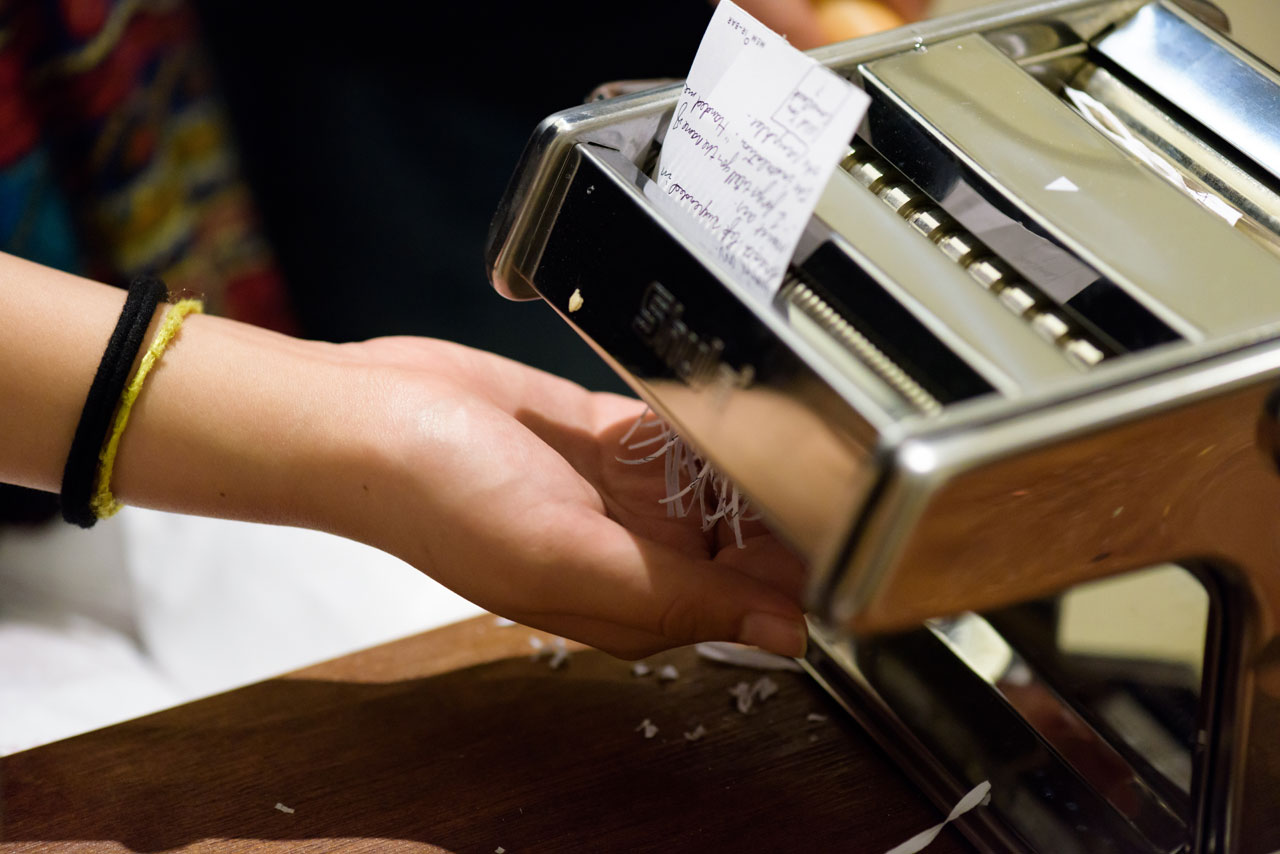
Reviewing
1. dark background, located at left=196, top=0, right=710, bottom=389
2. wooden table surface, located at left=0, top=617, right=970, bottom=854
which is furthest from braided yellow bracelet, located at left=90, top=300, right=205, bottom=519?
dark background, located at left=196, top=0, right=710, bottom=389

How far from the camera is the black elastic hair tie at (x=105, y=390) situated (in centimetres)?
54

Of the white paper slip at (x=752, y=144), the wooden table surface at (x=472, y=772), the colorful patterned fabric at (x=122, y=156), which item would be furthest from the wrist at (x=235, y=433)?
the colorful patterned fabric at (x=122, y=156)

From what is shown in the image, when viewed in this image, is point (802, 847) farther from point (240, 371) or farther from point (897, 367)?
point (240, 371)

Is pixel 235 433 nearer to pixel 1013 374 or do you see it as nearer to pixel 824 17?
pixel 1013 374

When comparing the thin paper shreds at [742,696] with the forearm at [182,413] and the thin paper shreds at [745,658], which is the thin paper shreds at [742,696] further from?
the forearm at [182,413]

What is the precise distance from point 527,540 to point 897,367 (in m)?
0.19

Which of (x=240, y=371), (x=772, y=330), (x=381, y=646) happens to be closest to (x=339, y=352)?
(x=240, y=371)

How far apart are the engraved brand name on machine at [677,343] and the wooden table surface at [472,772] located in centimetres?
22

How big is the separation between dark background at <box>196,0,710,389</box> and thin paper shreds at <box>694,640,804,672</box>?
1.75 ft

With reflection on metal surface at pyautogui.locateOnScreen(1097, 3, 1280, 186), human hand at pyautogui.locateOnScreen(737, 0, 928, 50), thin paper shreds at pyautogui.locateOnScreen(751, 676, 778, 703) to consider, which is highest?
reflection on metal surface at pyautogui.locateOnScreen(1097, 3, 1280, 186)

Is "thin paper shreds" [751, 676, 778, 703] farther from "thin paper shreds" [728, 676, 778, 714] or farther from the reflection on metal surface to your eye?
the reflection on metal surface

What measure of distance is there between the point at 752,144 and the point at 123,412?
0.34m

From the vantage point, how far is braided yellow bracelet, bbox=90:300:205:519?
55 cm

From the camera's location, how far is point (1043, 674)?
58cm
